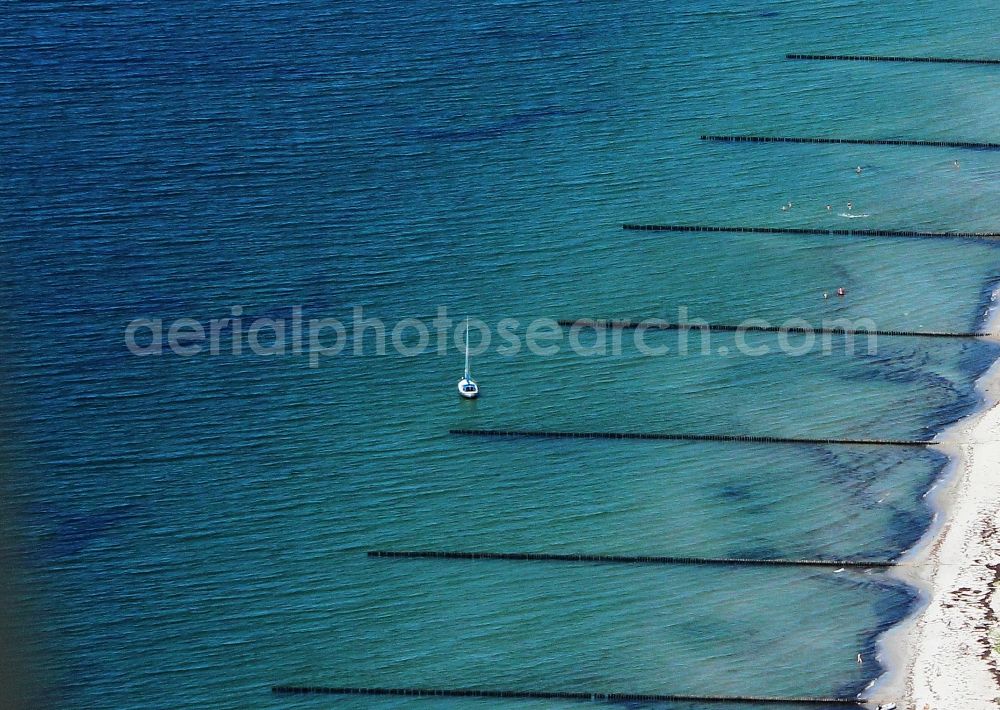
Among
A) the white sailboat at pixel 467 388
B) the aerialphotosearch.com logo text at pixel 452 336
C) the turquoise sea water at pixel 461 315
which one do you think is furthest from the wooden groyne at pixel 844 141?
the white sailboat at pixel 467 388

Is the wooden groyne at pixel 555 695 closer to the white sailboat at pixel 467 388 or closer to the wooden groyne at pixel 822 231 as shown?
the white sailboat at pixel 467 388

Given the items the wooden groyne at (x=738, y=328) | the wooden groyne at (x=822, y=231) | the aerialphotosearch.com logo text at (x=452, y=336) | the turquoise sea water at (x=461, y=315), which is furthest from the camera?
the wooden groyne at (x=822, y=231)

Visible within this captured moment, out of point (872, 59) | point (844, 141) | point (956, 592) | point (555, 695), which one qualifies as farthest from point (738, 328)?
point (872, 59)

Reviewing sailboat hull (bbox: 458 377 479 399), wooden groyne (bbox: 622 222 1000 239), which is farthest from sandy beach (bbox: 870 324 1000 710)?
sailboat hull (bbox: 458 377 479 399)

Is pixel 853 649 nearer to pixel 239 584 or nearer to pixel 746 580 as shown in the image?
pixel 746 580

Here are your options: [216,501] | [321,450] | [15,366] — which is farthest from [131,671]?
[15,366]

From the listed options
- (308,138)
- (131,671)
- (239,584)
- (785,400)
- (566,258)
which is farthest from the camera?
(308,138)

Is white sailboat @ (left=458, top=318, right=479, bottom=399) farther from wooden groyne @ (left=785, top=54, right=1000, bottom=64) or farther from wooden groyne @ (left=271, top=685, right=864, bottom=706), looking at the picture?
wooden groyne @ (left=785, top=54, right=1000, bottom=64)
